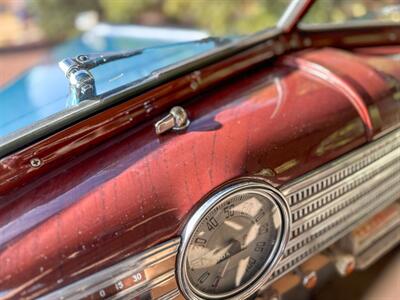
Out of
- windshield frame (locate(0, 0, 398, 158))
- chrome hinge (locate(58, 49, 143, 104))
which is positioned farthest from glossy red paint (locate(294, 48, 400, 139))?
chrome hinge (locate(58, 49, 143, 104))

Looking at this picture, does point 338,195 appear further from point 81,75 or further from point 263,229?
point 81,75

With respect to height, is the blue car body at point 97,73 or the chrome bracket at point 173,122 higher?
the blue car body at point 97,73

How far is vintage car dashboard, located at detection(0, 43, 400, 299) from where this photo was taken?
91 centimetres

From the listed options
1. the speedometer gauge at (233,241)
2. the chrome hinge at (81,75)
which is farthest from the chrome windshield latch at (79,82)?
the speedometer gauge at (233,241)

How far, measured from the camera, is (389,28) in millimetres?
1665

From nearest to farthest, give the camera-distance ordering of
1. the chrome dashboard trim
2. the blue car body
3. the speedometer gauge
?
the chrome dashboard trim < the speedometer gauge < the blue car body

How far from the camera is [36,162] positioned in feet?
3.31

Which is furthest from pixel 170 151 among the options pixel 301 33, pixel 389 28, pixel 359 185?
pixel 389 28

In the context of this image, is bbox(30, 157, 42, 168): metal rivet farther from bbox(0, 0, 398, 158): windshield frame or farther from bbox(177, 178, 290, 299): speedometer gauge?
bbox(177, 178, 290, 299): speedometer gauge

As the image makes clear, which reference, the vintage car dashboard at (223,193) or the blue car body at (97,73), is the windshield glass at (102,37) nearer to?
the blue car body at (97,73)

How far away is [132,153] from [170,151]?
9 centimetres

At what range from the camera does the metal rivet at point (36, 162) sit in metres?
1.01

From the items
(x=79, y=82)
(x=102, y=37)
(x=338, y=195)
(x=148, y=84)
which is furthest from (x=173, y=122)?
(x=102, y=37)

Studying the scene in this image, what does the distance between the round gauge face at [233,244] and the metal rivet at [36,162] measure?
37 cm
